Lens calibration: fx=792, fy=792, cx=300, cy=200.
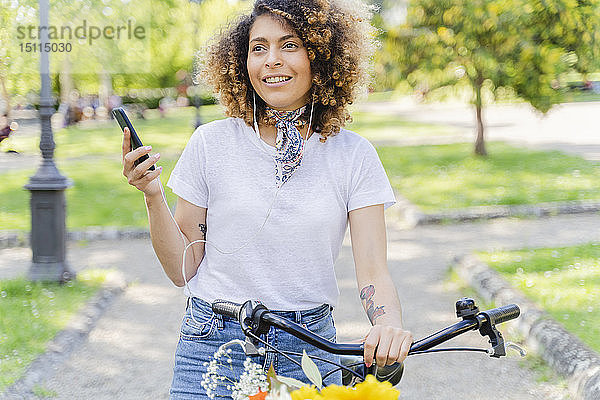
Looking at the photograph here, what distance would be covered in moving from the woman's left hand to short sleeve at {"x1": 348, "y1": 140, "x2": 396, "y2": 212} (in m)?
0.54

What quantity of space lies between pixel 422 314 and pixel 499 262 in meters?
1.30

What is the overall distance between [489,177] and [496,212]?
297 centimetres

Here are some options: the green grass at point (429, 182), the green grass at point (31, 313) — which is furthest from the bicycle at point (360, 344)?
the green grass at point (429, 182)

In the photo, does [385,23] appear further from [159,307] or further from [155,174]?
[155,174]

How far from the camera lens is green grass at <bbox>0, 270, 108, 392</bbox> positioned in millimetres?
5195

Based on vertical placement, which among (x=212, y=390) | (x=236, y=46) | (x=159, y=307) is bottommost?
(x=159, y=307)

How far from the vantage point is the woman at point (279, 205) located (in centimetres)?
227

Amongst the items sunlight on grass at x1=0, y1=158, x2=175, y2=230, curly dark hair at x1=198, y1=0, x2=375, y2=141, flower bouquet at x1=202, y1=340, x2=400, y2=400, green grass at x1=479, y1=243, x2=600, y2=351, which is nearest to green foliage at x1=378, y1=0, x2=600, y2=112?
sunlight on grass at x1=0, y1=158, x2=175, y2=230

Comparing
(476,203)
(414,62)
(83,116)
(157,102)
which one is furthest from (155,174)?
(157,102)

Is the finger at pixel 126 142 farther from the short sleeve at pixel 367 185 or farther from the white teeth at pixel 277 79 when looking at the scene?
the short sleeve at pixel 367 185

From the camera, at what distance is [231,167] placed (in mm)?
2316

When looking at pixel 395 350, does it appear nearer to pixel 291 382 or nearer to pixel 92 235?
pixel 291 382

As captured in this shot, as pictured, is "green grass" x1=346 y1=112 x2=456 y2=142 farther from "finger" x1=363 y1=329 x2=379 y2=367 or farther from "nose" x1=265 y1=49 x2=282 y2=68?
"finger" x1=363 y1=329 x2=379 y2=367

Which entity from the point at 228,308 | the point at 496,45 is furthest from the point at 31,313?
the point at 496,45
